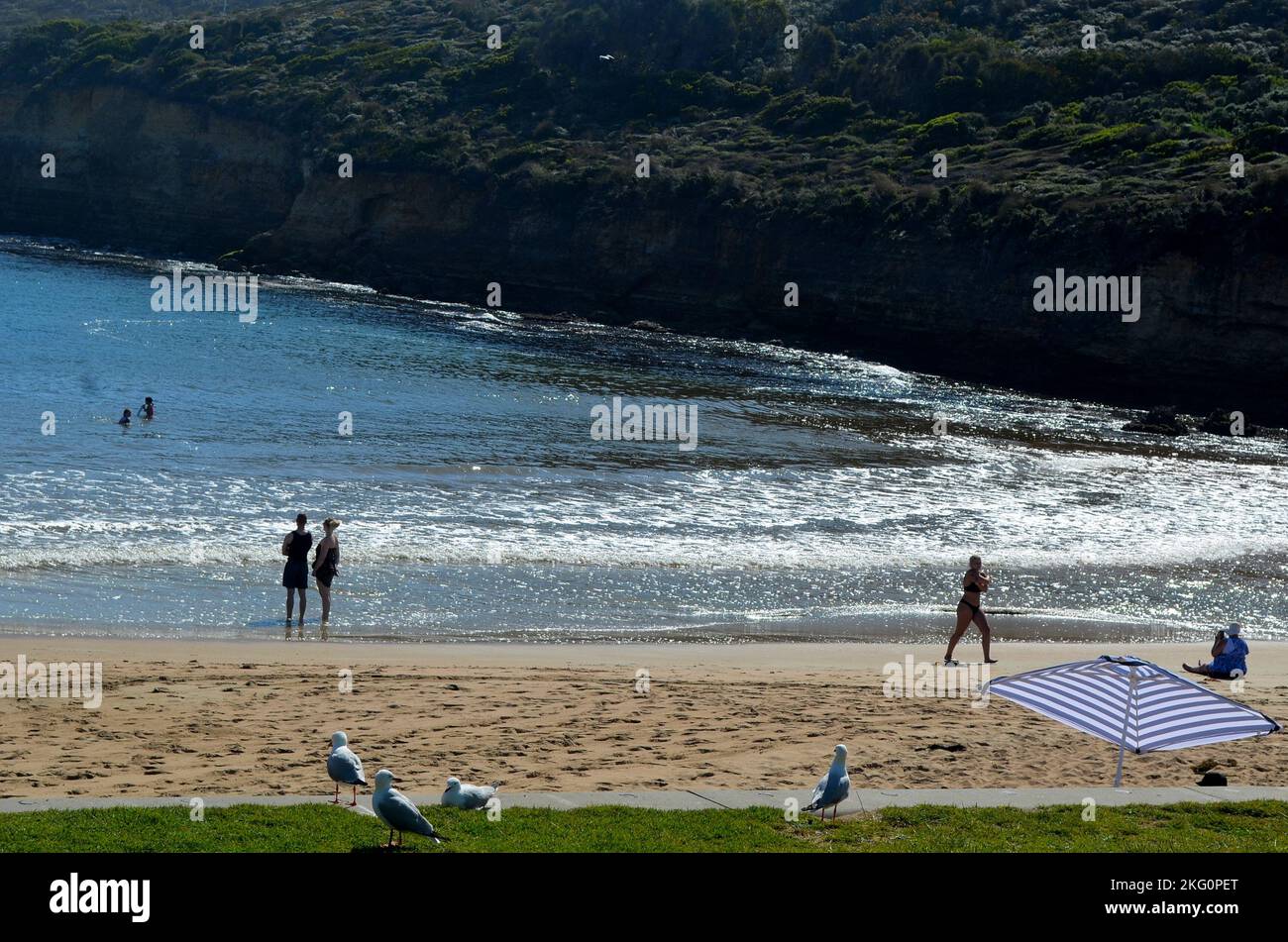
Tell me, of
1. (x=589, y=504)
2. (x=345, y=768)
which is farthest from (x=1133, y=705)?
(x=589, y=504)

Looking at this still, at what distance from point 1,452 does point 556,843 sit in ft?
67.3

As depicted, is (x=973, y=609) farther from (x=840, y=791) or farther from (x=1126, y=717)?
(x=840, y=791)

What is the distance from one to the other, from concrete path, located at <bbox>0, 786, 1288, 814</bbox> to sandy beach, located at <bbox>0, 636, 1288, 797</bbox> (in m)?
0.43

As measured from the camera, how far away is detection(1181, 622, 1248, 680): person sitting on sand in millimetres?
14414

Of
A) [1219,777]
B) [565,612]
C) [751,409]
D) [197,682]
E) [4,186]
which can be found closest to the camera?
[1219,777]

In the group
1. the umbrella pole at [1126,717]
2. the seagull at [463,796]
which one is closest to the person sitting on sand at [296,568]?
the seagull at [463,796]

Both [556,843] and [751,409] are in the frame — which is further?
[751,409]

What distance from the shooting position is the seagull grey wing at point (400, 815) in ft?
24.7

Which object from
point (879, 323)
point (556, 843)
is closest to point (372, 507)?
point (556, 843)

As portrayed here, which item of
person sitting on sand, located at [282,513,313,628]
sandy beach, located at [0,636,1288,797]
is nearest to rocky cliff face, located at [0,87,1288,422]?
sandy beach, located at [0,636,1288,797]

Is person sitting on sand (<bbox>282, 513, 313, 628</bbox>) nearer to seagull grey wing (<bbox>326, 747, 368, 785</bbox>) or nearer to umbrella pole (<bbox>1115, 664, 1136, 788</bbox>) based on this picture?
seagull grey wing (<bbox>326, 747, 368, 785</bbox>)

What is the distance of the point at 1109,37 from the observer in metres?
68.0

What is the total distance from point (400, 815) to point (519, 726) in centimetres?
→ 398
